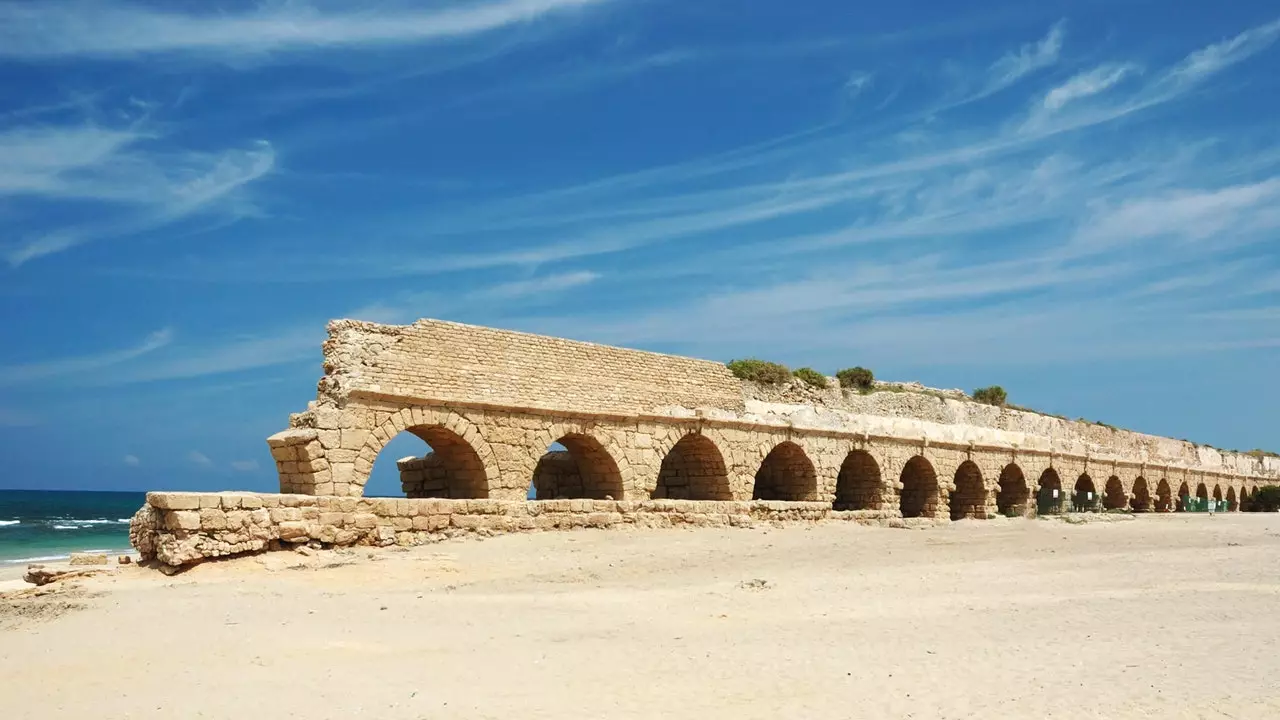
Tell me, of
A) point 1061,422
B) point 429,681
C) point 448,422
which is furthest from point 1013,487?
point 429,681

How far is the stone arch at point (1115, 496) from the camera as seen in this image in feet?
104

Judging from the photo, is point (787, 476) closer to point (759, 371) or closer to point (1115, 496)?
point (759, 371)

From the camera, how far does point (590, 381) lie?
15289 mm

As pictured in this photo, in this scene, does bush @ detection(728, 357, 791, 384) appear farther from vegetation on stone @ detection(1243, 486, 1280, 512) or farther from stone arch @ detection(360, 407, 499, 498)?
vegetation on stone @ detection(1243, 486, 1280, 512)

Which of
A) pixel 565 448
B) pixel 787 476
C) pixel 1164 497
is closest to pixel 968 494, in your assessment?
pixel 787 476

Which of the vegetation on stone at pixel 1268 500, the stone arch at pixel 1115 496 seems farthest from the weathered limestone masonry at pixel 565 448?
the vegetation on stone at pixel 1268 500

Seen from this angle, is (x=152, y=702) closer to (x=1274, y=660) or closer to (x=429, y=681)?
(x=429, y=681)

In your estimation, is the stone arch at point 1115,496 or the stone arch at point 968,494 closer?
the stone arch at point 968,494

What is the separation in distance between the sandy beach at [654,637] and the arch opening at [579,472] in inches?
136

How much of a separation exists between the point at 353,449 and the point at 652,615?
5872 millimetres

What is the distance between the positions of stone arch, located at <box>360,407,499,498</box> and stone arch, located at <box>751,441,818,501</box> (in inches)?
245

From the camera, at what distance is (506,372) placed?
46.5ft

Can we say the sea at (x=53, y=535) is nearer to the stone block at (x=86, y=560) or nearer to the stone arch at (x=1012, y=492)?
the stone block at (x=86, y=560)

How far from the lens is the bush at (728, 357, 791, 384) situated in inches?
709
